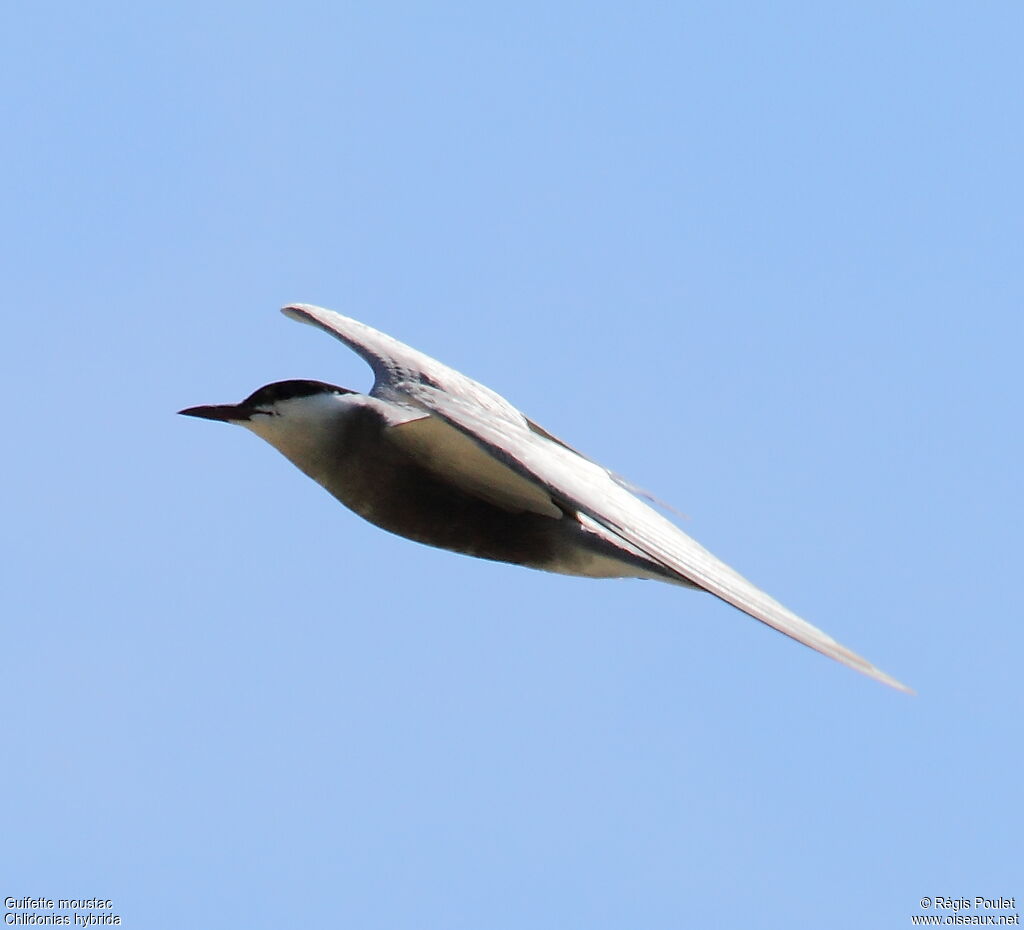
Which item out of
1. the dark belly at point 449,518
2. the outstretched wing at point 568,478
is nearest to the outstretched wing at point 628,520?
the outstretched wing at point 568,478

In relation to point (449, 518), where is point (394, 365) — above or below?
above

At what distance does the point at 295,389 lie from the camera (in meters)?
8.08

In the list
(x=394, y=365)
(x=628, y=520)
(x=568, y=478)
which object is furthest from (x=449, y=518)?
(x=628, y=520)

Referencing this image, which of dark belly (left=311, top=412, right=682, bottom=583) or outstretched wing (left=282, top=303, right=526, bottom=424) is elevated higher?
outstretched wing (left=282, top=303, right=526, bottom=424)

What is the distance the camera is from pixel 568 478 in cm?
662

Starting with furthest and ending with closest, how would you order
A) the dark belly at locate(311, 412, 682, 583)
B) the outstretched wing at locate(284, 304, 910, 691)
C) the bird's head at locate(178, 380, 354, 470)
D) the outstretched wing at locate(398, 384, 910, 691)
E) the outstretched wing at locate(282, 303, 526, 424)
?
the outstretched wing at locate(282, 303, 526, 424) → the bird's head at locate(178, 380, 354, 470) → the dark belly at locate(311, 412, 682, 583) → the outstretched wing at locate(284, 304, 910, 691) → the outstretched wing at locate(398, 384, 910, 691)

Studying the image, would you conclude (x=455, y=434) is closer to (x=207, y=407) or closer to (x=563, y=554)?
(x=563, y=554)

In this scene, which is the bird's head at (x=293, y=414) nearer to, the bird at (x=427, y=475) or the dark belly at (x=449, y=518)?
the bird at (x=427, y=475)

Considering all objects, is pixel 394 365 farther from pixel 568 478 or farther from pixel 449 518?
pixel 568 478

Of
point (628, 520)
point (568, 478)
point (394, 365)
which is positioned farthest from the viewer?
point (394, 365)

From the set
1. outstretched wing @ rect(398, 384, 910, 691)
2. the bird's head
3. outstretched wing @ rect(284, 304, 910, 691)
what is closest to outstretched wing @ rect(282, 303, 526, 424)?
outstretched wing @ rect(284, 304, 910, 691)

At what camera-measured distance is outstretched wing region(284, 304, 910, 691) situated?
5844 millimetres

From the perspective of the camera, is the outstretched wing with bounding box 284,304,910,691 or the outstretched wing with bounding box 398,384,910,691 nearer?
the outstretched wing with bounding box 398,384,910,691

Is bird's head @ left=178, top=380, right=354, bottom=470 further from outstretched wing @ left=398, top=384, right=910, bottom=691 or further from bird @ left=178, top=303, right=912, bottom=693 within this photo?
outstretched wing @ left=398, top=384, right=910, bottom=691
